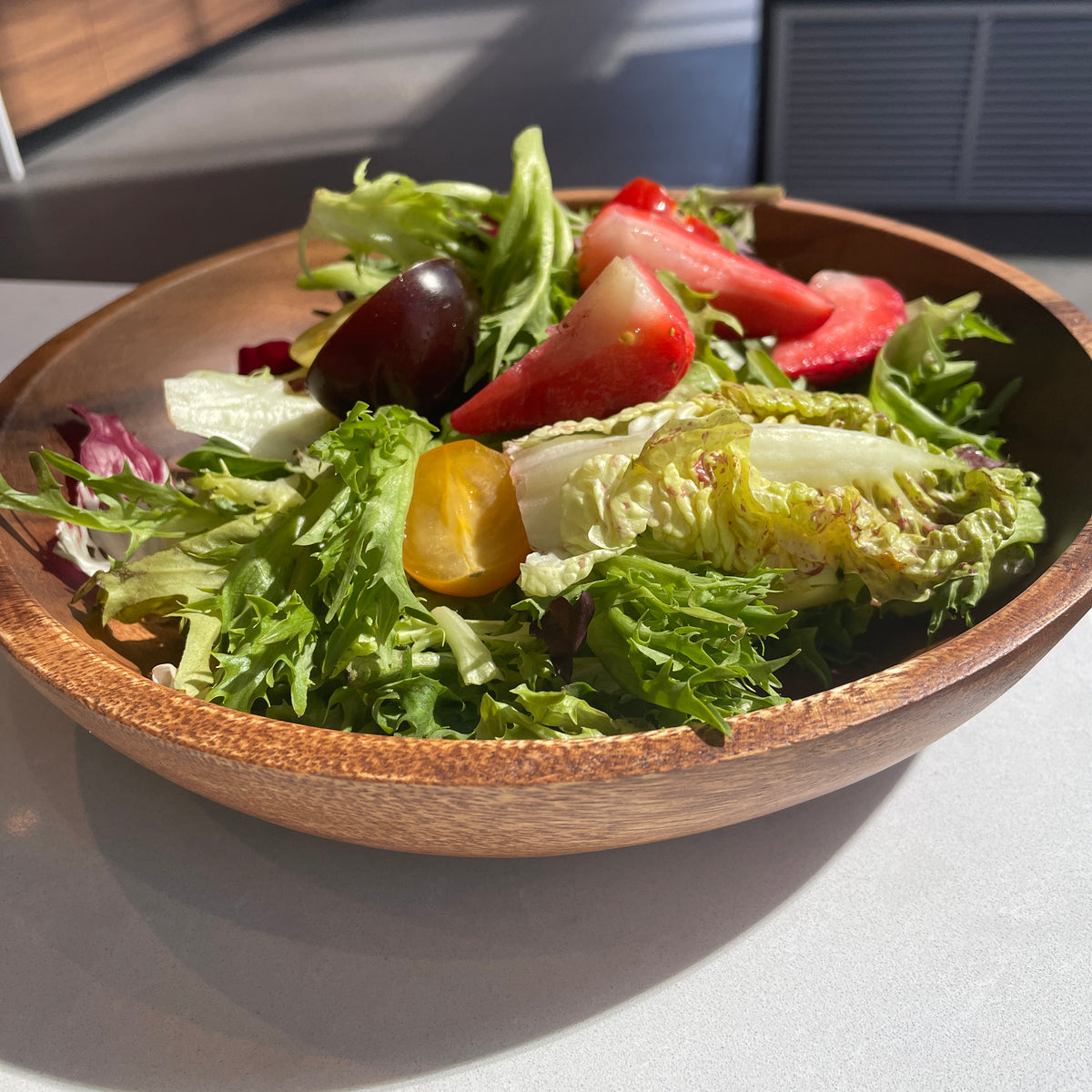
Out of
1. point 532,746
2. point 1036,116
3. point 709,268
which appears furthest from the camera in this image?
point 1036,116

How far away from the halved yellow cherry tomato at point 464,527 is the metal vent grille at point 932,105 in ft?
7.44

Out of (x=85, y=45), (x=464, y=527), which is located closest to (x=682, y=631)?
(x=464, y=527)

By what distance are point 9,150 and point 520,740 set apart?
2801mm

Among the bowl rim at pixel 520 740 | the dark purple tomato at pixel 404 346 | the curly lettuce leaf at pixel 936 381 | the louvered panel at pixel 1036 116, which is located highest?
the dark purple tomato at pixel 404 346

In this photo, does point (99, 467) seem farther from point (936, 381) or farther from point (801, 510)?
point (936, 381)

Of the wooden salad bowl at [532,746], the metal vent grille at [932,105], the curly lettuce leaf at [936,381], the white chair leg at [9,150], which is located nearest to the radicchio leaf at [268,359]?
the wooden salad bowl at [532,746]

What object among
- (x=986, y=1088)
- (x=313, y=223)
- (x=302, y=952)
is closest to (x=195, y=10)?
(x=313, y=223)

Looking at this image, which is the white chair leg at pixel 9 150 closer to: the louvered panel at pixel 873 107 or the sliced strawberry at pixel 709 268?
the louvered panel at pixel 873 107

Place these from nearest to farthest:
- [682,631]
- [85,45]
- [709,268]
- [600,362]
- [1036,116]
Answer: [682,631] → [600,362] → [709,268] → [1036,116] → [85,45]

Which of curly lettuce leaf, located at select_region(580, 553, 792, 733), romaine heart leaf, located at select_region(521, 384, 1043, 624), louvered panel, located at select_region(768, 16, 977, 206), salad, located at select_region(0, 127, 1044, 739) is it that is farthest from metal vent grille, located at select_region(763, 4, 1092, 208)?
curly lettuce leaf, located at select_region(580, 553, 792, 733)

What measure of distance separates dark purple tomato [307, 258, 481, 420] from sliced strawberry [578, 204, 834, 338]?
148mm

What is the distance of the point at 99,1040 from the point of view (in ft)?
1.92

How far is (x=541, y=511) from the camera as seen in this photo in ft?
2.34

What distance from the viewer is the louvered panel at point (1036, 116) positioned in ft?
8.08
